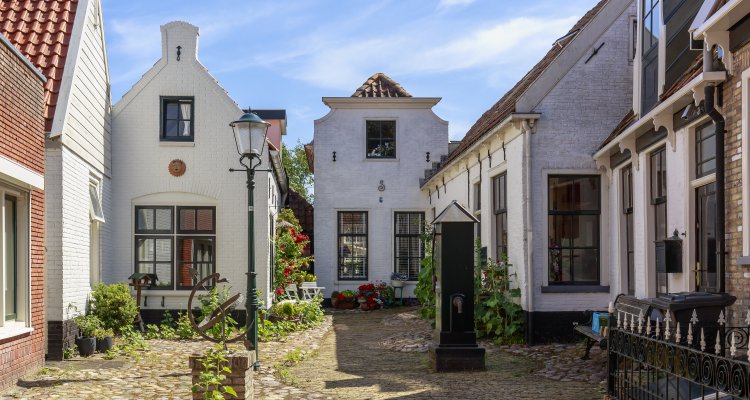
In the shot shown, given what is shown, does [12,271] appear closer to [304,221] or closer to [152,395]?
[152,395]

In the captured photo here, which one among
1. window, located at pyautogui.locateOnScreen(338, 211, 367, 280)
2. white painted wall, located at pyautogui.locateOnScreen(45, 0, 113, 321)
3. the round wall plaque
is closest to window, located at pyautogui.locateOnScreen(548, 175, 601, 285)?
the round wall plaque

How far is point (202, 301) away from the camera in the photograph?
15258 millimetres

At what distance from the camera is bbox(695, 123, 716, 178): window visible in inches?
343

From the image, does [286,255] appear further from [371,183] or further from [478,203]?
[478,203]

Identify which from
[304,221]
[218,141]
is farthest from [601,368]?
[304,221]

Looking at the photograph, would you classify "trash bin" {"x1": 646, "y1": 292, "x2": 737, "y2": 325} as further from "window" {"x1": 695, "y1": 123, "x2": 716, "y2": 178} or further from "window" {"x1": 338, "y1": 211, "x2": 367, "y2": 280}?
"window" {"x1": 338, "y1": 211, "x2": 367, "y2": 280}

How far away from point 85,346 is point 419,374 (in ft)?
16.4

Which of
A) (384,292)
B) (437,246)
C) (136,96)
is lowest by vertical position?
(384,292)

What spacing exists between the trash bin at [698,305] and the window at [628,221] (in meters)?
4.15

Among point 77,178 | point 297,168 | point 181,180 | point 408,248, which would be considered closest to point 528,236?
point 181,180

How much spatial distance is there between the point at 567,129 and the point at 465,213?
315cm

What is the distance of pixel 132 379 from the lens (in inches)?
391

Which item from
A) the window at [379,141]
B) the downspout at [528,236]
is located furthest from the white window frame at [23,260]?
the window at [379,141]

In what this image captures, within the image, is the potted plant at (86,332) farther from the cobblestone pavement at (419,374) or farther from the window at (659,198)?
A: the window at (659,198)
